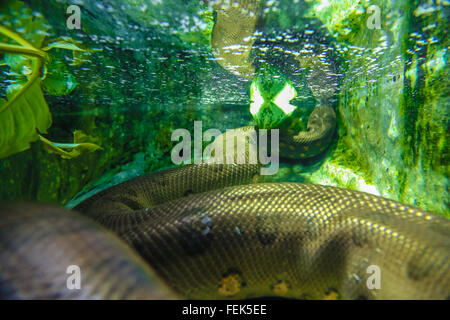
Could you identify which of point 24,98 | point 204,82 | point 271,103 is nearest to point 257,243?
point 271,103

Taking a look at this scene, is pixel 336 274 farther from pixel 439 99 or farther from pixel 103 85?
pixel 103 85

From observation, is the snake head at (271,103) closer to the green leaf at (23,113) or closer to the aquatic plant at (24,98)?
the aquatic plant at (24,98)

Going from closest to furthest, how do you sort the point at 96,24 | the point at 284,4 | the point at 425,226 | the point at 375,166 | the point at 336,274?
the point at 425,226 < the point at 336,274 < the point at 284,4 < the point at 96,24 < the point at 375,166

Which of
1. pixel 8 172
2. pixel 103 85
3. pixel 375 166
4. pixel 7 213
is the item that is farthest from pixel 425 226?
pixel 103 85

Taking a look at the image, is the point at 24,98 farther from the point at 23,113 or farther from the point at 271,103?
the point at 271,103

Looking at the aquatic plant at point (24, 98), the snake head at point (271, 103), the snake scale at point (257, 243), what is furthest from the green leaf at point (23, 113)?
the snake head at point (271, 103)
